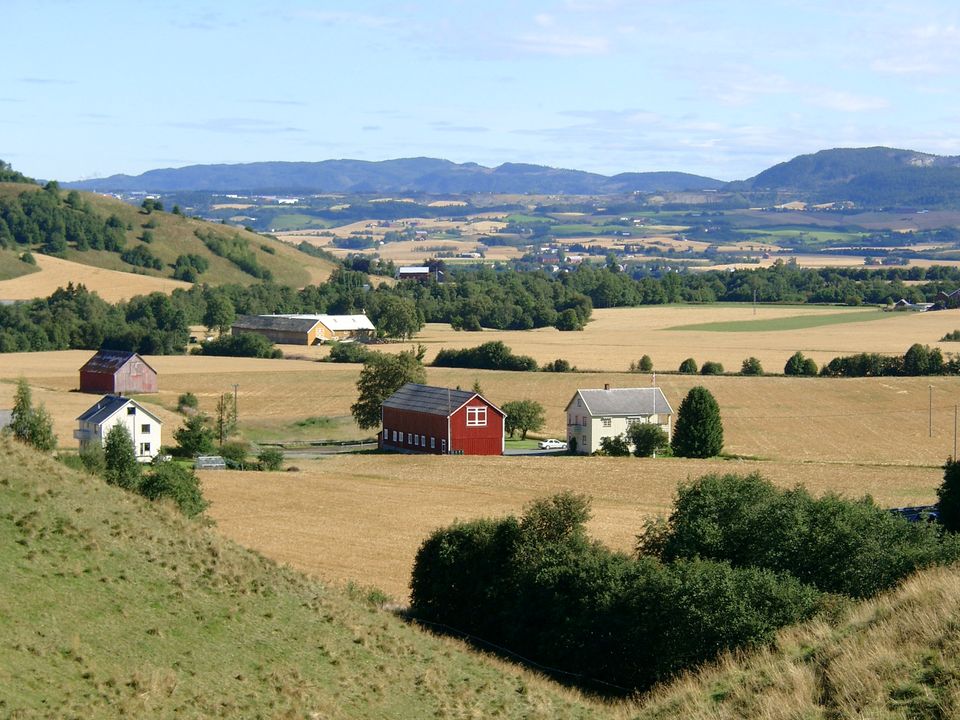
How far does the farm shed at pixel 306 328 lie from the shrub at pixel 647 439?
54.5m

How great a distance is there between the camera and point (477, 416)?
194ft

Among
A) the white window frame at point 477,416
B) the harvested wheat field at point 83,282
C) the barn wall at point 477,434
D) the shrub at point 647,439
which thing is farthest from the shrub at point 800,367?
the harvested wheat field at point 83,282

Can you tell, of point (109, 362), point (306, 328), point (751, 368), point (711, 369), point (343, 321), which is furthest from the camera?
point (343, 321)

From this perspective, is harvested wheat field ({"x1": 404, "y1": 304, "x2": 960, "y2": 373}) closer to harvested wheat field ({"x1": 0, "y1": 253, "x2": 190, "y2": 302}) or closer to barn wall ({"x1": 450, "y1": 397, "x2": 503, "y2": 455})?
barn wall ({"x1": 450, "y1": 397, "x2": 503, "y2": 455})

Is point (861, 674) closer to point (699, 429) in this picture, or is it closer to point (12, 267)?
point (699, 429)

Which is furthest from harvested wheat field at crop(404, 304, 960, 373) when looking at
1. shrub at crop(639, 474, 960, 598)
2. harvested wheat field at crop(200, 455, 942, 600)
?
shrub at crop(639, 474, 960, 598)

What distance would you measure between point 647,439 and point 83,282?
292 feet

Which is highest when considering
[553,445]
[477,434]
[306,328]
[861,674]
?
[861,674]

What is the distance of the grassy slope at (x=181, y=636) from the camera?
51.6 ft

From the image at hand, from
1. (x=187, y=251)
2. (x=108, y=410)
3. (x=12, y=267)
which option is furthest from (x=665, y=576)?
(x=187, y=251)

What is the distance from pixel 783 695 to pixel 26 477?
1321 centimetres

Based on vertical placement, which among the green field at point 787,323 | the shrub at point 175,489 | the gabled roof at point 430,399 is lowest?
the green field at point 787,323

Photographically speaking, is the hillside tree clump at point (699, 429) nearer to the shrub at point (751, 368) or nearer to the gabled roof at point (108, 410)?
the gabled roof at point (108, 410)

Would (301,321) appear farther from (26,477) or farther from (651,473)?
(26,477)
